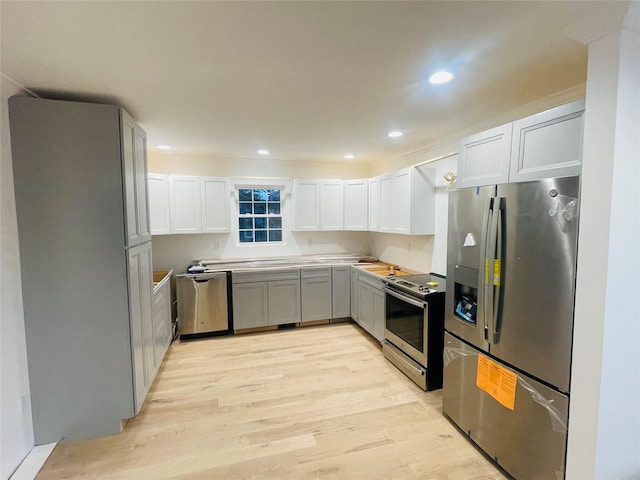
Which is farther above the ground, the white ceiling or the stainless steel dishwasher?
the white ceiling

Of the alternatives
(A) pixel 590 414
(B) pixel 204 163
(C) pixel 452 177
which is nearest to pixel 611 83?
(A) pixel 590 414

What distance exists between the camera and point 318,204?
479 cm

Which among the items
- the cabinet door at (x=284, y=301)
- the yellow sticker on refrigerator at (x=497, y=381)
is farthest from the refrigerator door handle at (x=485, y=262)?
the cabinet door at (x=284, y=301)

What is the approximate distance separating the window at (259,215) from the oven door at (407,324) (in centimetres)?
229

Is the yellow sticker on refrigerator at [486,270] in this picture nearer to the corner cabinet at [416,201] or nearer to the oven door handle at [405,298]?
the oven door handle at [405,298]

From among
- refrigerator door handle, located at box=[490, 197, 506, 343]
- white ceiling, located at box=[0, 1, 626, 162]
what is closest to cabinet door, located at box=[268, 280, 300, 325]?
white ceiling, located at box=[0, 1, 626, 162]

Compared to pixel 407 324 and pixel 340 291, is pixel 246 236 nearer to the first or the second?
pixel 340 291

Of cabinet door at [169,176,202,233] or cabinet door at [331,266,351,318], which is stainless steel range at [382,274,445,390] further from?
cabinet door at [169,176,202,233]

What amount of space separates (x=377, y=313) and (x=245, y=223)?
2476mm

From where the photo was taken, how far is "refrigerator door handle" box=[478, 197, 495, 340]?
1.94m

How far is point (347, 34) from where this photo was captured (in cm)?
147

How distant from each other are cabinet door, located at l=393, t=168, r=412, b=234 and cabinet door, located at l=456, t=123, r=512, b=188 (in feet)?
4.36

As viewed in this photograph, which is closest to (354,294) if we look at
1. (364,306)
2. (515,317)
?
(364,306)

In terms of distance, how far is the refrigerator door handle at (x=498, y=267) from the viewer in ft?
6.15
